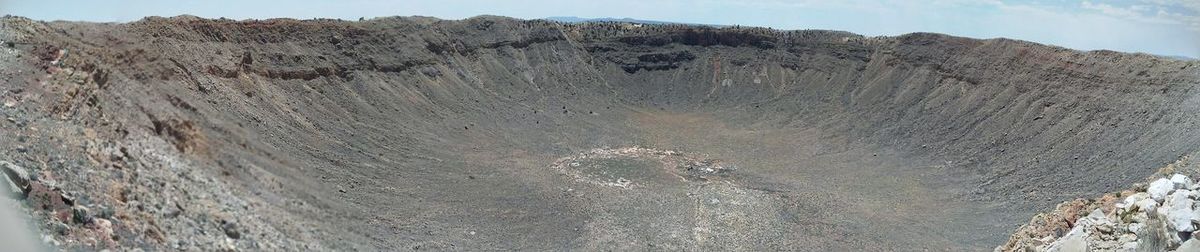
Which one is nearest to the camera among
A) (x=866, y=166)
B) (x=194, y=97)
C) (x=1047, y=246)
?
(x=1047, y=246)

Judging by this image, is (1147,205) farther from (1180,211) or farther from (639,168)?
(639,168)

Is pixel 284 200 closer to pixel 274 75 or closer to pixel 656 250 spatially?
pixel 656 250

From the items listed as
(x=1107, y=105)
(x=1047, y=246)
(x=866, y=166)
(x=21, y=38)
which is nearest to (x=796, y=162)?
(x=866, y=166)

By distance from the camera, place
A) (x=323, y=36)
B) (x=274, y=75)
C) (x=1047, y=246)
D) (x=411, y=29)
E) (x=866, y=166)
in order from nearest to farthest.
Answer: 1. (x=1047, y=246)
2. (x=274, y=75)
3. (x=866, y=166)
4. (x=323, y=36)
5. (x=411, y=29)

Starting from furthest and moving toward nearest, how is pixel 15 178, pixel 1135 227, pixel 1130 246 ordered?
pixel 1135 227 → pixel 1130 246 → pixel 15 178

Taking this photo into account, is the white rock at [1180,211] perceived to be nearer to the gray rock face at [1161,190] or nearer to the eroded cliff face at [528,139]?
the gray rock face at [1161,190]

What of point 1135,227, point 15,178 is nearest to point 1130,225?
point 1135,227

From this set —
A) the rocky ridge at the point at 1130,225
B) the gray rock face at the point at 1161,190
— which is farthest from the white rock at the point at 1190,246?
the gray rock face at the point at 1161,190
